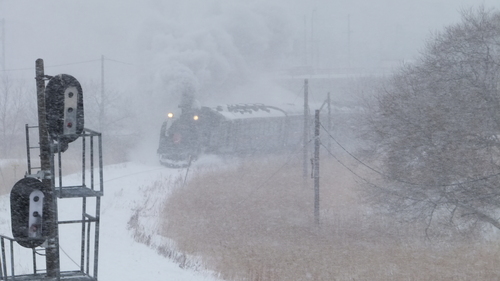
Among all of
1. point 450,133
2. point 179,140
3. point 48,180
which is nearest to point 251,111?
point 179,140

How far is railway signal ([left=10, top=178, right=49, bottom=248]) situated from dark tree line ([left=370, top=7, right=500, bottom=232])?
38.2 ft

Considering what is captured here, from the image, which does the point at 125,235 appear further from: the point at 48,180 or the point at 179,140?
the point at 179,140

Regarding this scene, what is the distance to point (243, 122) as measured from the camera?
25281mm

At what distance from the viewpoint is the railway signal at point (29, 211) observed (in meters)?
5.46

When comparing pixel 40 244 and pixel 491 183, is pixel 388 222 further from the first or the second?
pixel 40 244

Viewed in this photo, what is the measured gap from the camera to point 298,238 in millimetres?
16484

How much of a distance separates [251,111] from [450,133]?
41.4 ft

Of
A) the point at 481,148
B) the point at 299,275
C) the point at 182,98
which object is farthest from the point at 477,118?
the point at 182,98

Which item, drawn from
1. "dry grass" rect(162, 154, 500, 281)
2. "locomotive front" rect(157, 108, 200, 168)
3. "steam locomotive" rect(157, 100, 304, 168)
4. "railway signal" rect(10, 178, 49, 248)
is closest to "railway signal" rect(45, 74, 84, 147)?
"railway signal" rect(10, 178, 49, 248)

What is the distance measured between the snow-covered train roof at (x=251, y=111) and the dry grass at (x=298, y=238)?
9.34ft

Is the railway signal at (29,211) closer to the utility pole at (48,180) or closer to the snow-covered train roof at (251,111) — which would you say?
the utility pole at (48,180)

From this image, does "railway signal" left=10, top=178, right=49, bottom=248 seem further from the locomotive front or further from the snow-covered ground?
the locomotive front

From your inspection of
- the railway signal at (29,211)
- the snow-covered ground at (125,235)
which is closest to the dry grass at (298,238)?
the snow-covered ground at (125,235)

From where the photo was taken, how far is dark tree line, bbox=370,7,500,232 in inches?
590
